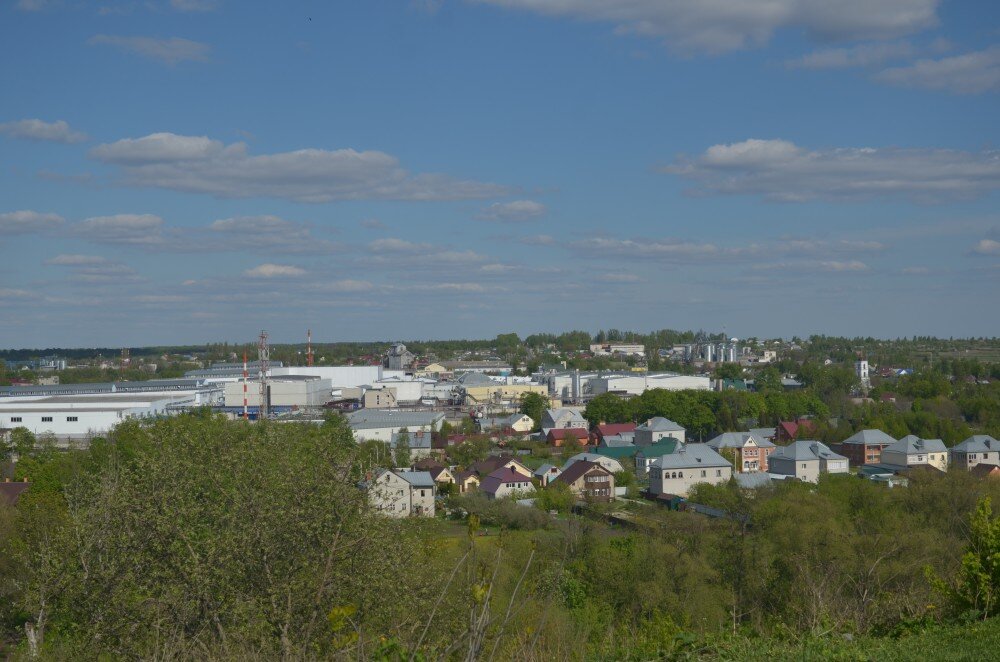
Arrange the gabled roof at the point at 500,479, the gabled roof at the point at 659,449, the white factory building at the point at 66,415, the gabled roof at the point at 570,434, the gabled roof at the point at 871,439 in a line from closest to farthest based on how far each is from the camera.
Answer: the gabled roof at the point at 500,479 → the gabled roof at the point at 659,449 → the gabled roof at the point at 871,439 → the gabled roof at the point at 570,434 → the white factory building at the point at 66,415

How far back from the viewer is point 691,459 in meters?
20.7

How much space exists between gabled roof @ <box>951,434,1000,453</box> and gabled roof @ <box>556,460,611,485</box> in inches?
351

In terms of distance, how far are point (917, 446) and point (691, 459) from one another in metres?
6.04

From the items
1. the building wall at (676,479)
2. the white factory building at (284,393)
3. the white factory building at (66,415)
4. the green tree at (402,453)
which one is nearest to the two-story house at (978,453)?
the building wall at (676,479)

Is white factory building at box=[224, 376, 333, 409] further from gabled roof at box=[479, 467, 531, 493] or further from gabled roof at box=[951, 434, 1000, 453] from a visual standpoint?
gabled roof at box=[951, 434, 1000, 453]

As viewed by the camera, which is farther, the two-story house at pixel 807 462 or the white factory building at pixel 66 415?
the white factory building at pixel 66 415

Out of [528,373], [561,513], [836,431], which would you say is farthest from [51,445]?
[528,373]

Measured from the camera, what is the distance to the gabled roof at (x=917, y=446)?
A: 22625 mm

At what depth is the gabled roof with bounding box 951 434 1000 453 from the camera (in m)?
22.5

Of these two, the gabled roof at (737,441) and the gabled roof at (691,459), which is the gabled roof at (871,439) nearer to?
the gabled roof at (737,441)

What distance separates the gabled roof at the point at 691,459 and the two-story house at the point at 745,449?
2.61 meters

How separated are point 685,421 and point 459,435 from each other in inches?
280

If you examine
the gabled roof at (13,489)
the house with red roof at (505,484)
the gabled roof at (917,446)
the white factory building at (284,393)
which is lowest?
the house with red roof at (505,484)

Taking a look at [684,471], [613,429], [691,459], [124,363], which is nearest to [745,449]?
[691,459]
